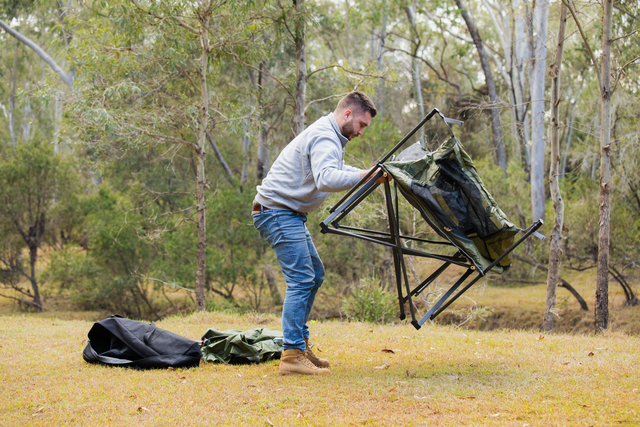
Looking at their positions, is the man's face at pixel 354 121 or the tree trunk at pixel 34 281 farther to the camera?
the tree trunk at pixel 34 281

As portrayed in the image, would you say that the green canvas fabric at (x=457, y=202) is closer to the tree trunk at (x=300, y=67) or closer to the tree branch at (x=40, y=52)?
the tree trunk at (x=300, y=67)

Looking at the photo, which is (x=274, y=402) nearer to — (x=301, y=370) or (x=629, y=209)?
(x=301, y=370)

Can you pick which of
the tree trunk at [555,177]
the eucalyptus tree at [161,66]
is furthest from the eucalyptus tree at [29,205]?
the tree trunk at [555,177]

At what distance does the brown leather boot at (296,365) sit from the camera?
371 cm

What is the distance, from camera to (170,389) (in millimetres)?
3426

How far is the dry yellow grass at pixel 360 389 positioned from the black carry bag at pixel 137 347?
11 centimetres

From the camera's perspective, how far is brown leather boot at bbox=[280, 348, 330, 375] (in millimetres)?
3707

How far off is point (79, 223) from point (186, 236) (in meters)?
4.38

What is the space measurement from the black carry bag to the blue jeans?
0.86 meters

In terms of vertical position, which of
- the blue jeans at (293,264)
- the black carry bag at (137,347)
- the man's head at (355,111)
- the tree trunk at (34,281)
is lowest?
the tree trunk at (34,281)

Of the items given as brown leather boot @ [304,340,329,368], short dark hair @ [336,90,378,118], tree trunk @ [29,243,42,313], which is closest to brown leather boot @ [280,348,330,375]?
brown leather boot @ [304,340,329,368]

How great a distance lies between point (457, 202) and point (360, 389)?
1392 millimetres

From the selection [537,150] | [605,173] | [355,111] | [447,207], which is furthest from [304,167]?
[537,150]

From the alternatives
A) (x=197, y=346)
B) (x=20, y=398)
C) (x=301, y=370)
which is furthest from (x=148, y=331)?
(x=301, y=370)
